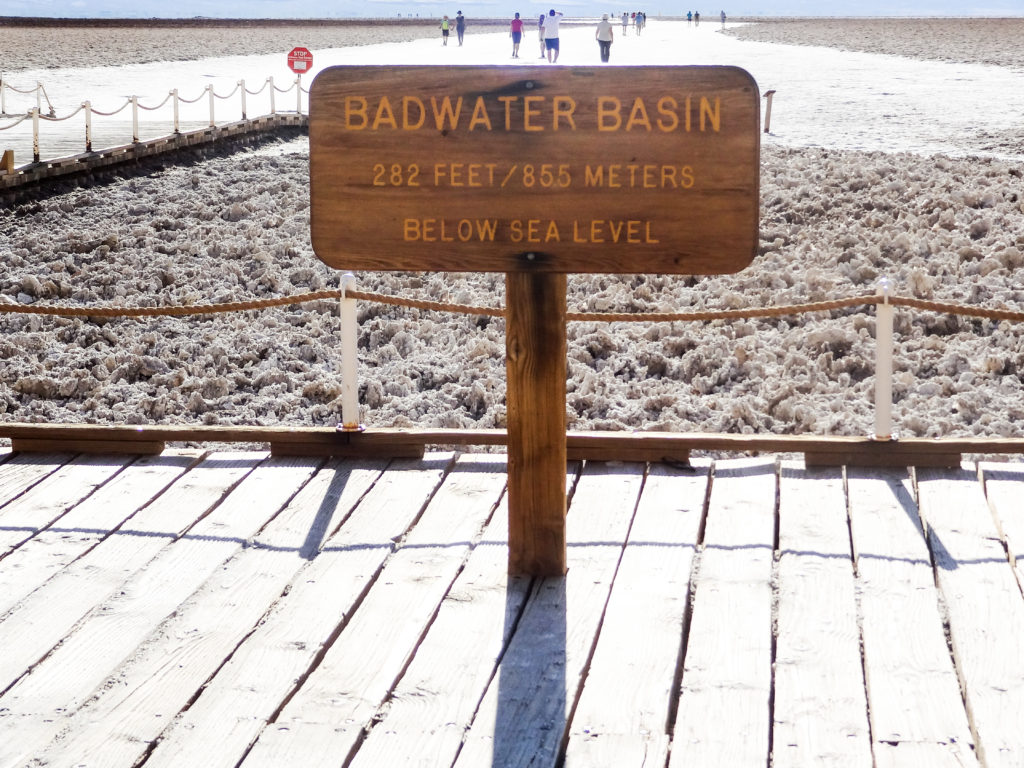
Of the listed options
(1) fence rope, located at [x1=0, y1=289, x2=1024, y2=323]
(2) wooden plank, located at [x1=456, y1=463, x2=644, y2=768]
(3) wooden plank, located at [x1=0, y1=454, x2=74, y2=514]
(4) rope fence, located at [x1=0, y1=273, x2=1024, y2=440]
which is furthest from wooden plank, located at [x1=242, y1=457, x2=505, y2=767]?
(3) wooden plank, located at [x1=0, y1=454, x2=74, y2=514]

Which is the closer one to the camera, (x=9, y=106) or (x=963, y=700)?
(x=963, y=700)

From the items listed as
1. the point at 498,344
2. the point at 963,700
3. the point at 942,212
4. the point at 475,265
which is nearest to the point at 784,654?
the point at 963,700

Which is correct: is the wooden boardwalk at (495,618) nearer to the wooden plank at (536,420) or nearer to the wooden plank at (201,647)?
the wooden plank at (201,647)

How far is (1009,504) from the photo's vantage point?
543cm

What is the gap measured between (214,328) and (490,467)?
23.7ft

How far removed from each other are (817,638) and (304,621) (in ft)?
5.29

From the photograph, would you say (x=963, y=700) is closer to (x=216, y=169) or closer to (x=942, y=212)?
(x=942, y=212)

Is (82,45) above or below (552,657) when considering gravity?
above

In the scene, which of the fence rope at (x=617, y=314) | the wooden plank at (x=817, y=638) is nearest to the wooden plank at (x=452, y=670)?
the wooden plank at (x=817, y=638)

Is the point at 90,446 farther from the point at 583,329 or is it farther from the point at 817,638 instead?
the point at 583,329

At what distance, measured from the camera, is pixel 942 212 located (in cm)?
1388

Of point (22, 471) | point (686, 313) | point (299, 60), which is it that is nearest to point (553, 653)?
point (686, 313)

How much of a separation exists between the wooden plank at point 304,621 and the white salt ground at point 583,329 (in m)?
4.15

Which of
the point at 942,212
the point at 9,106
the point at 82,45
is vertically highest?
the point at 82,45
